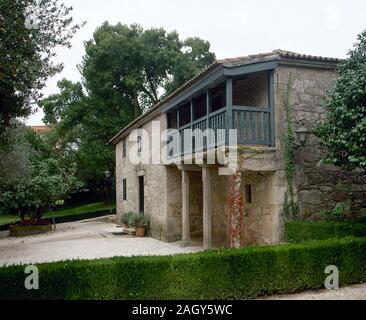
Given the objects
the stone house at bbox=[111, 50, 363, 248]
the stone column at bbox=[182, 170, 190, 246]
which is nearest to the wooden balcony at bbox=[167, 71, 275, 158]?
the stone house at bbox=[111, 50, 363, 248]

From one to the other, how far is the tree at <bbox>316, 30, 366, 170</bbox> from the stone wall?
125cm

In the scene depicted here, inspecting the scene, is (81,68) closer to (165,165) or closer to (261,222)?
(165,165)

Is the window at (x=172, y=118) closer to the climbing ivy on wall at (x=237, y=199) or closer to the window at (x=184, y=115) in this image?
the window at (x=184, y=115)

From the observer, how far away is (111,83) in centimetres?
2831

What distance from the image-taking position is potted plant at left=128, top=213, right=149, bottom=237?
1541cm

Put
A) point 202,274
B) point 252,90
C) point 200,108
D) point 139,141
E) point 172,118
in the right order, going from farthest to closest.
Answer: point 139,141
point 172,118
point 200,108
point 252,90
point 202,274

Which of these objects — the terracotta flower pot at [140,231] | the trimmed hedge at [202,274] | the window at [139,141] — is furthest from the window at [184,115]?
the trimmed hedge at [202,274]

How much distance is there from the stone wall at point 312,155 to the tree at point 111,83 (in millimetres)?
19037

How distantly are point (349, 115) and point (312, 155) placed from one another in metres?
2.55

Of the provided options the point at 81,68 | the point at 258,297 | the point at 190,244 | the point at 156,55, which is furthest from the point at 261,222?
the point at 81,68

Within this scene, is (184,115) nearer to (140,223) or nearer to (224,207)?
(224,207)

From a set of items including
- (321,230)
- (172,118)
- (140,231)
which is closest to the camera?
(321,230)

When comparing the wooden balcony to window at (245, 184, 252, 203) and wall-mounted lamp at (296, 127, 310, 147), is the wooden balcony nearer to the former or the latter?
wall-mounted lamp at (296, 127, 310, 147)

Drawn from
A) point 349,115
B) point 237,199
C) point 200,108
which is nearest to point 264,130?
point 237,199
